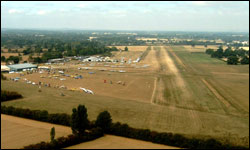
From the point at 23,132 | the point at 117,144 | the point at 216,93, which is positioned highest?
the point at 216,93

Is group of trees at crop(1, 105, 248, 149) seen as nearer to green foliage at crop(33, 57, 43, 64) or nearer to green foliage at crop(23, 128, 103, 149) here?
green foliage at crop(23, 128, 103, 149)

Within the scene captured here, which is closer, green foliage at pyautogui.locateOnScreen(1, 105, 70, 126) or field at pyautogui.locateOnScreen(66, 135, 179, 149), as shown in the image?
field at pyautogui.locateOnScreen(66, 135, 179, 149)

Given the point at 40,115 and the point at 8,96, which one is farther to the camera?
the point at 8,96

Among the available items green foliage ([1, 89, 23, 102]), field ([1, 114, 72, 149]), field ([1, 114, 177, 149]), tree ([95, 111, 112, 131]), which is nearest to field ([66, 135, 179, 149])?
field ([1, 114, 177, 149])

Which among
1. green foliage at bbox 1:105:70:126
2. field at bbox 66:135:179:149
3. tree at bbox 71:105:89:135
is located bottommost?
field at bbox 66:135:179:149

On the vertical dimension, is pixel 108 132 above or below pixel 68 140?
below

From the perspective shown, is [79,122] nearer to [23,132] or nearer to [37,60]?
[23,132]

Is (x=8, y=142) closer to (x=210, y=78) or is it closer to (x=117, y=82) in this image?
(x=117, y=82)

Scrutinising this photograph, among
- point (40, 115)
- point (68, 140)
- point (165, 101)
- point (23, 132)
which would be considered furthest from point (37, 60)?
point (68, 140)
